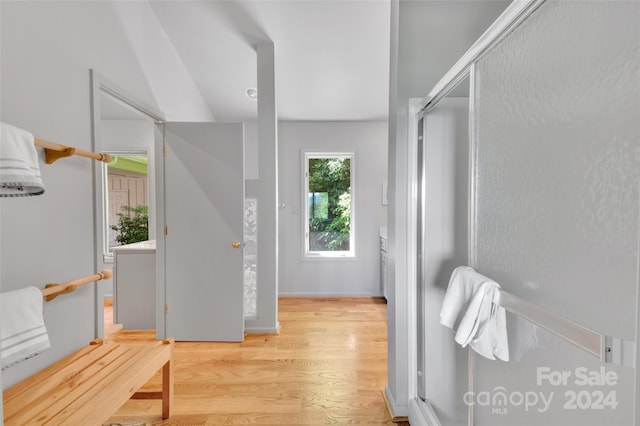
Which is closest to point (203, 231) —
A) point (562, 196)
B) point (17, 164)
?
point (17, 164)

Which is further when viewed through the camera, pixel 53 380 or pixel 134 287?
pixel 134 287

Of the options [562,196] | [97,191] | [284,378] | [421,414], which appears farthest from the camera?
[284,378]

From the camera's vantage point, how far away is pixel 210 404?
5.97 ft

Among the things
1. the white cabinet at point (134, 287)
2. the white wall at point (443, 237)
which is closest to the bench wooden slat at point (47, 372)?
the white cabinet at point (134, 287)

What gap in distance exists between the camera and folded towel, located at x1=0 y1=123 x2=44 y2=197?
102 cm

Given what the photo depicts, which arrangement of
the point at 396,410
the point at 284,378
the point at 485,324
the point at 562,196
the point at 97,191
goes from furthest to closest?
the point at 284,378 → the point at 97,191 → the point at 396,410 → the point at 485,324 → the point at 562,196

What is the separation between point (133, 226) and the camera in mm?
4129

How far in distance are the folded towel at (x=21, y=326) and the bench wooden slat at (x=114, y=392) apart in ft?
0.87

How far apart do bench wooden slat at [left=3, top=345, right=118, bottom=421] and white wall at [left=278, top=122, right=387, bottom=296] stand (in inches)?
100

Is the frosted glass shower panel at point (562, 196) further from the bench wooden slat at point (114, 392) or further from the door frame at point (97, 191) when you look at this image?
the door frame at point (97, 191)

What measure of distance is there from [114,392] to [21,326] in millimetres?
433

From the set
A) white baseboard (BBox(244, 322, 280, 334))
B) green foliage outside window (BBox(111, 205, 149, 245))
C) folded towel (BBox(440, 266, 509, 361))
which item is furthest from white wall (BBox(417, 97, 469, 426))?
green foliage outside window (BBox(111, 205, 149, 245))

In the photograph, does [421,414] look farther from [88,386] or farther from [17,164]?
[17,164]

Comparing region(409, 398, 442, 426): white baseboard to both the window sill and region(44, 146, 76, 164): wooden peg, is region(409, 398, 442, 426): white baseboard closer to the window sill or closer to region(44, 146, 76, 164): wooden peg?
region(44, 146, 76, 164): wooden peg
